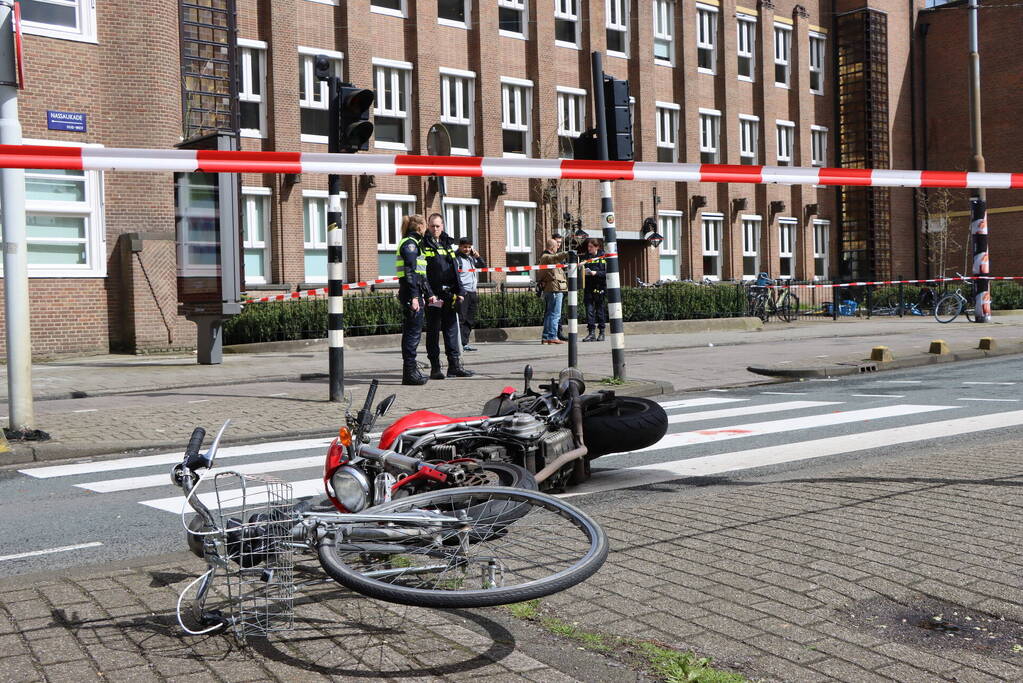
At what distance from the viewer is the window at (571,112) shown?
32.9 m

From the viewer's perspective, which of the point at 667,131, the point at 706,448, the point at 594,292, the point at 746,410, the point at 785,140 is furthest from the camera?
the point at 785,140

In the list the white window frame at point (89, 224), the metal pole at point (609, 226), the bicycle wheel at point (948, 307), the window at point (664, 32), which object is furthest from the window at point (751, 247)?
the metal pole at point (609, 226)

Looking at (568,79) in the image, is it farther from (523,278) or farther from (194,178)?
(194,178)

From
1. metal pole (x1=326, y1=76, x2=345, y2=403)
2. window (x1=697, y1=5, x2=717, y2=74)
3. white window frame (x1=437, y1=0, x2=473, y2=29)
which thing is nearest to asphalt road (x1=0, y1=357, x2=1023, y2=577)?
metal pole (x1=326, y1=76, x2=345, y2=403)

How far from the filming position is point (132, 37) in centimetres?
2067

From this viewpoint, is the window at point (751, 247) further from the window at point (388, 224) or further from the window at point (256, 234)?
the window at point (256, 234)

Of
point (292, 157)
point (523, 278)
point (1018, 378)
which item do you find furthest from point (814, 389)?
point (523, 278)

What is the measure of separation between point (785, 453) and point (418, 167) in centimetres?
344

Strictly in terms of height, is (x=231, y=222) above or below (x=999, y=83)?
below

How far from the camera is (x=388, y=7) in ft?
94.4

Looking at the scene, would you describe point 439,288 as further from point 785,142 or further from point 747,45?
point 785,142

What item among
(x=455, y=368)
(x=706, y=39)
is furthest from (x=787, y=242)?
(x=455, y=368)

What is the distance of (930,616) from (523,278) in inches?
1054

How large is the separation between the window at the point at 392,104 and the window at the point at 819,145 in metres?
18.7
